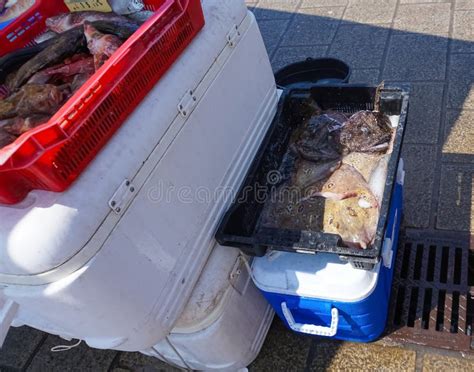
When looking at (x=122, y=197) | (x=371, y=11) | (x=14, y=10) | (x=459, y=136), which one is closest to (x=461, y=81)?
(x=459, y=136)

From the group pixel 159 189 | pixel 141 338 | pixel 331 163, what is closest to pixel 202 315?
pixel 141 338

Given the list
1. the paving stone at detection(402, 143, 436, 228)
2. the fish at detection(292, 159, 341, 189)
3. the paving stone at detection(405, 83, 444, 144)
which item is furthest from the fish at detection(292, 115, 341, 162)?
the paving stone at detection(405, 83, 444, 144)

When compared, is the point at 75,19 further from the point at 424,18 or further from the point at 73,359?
the point at 424,18

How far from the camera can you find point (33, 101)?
5.59 feet

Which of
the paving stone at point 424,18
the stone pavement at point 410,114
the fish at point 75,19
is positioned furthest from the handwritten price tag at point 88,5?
the paving stone at point 424,18

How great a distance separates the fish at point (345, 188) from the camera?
6.86 ft

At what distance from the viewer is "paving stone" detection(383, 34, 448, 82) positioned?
3.56m

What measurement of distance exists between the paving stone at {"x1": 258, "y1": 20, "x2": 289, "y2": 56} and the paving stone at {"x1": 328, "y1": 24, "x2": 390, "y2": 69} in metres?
0.64

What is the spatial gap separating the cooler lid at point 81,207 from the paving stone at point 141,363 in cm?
134

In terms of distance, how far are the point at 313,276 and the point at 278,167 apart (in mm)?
725

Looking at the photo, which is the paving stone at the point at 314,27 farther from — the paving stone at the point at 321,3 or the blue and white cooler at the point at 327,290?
→ the blue and white cooler at the point at 327,290

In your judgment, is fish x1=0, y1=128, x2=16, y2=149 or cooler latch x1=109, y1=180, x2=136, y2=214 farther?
fish x1=0, y1=128, x2=16, y2=149

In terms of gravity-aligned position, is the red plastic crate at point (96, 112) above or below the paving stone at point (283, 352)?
above

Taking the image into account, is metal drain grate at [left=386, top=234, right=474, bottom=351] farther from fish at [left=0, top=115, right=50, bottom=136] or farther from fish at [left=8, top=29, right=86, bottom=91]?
fish at [left=8, top=29, right=86, bottom=91]
